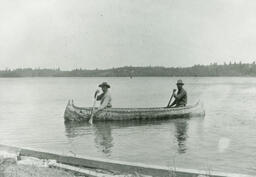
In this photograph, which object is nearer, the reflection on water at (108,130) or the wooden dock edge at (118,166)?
the wooden dock edge at (118,166)

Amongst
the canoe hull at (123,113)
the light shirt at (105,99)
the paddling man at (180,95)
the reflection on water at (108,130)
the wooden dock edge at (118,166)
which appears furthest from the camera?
the paddling man at (180,95)

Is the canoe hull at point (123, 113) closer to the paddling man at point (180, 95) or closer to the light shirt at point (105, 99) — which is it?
the light shirt at point (105, 99)

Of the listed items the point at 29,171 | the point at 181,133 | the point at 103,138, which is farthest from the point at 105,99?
the point at 29,171

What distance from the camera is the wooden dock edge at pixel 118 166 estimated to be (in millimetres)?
6328

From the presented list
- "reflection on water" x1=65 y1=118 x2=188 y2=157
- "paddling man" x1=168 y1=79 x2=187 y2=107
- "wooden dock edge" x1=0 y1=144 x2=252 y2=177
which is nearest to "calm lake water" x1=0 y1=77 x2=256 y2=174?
"reflection on water" x1=65 y1=118 x2=188 y2=157

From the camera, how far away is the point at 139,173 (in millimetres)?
6715

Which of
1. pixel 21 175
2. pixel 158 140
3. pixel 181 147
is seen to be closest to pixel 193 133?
pixel 158 140

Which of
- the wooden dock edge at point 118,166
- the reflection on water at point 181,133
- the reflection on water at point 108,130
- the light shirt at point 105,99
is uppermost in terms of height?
the light shirt at point 105,99

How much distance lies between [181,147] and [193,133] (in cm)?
386

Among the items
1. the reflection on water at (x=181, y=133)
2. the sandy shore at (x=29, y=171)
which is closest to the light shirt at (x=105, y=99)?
the reflection on water at (x=181, y=133)

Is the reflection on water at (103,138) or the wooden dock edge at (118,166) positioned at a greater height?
the wooden dock edge at (118,166)

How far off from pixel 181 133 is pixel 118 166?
430 inches

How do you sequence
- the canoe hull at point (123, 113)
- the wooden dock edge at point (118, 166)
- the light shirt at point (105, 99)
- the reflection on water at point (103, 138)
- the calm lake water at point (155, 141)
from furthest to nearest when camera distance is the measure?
1. the canoe hull at point (123, 113)
2. the light shirt at point (105, 99)
3. the reflection on water at point (103, 138)
4. the calm lake water at point (155, 141)
5. the wooden dock edge at point (118, 166)

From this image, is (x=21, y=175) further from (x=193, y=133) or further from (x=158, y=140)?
(x=193, y=133)
